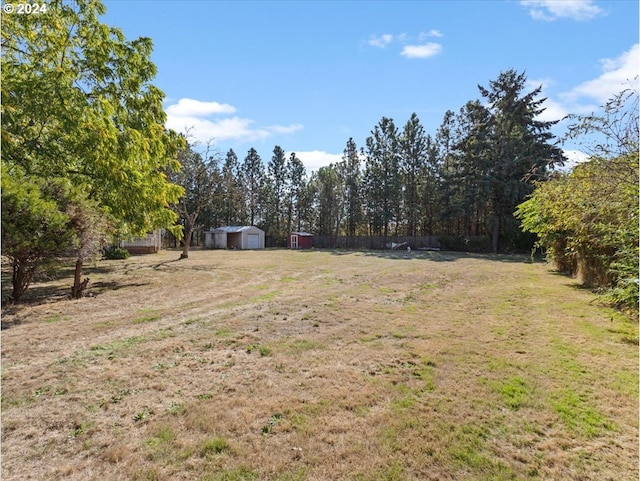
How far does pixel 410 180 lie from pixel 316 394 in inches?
1349

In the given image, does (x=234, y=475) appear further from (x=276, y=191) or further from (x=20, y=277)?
(x=276, y=191)

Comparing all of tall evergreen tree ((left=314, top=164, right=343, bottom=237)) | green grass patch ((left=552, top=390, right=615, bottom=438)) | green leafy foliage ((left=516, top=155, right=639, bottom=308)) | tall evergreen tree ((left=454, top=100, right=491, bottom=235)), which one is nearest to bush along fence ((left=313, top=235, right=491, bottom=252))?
tall evergreen tree ((left=454, top=100, right=491, bottom=235))

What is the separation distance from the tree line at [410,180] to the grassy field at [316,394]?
1647cm

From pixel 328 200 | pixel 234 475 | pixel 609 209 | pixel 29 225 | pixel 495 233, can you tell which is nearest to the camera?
pixel 234 475

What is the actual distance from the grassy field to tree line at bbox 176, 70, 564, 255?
54.0ft

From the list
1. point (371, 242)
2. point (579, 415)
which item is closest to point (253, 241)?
point (371, 242)

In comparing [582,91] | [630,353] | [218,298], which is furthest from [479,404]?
[218,298]

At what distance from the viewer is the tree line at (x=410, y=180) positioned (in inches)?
1029

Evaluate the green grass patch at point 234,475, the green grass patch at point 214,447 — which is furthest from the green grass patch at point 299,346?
the green grass patch at point 234,475

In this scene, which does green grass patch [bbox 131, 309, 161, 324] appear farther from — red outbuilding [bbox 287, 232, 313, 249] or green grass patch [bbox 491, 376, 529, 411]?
red outbuilding [bbox 287, 232, 313, 249]

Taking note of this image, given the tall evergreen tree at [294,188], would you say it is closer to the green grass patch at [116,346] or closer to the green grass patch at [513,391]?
the green grass patch at [116,346]

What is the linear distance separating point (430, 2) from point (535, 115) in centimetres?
2630

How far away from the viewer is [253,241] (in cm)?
3397

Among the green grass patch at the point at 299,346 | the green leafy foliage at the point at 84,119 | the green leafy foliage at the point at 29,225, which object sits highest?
the green leafy foliage at the point at 84,119
